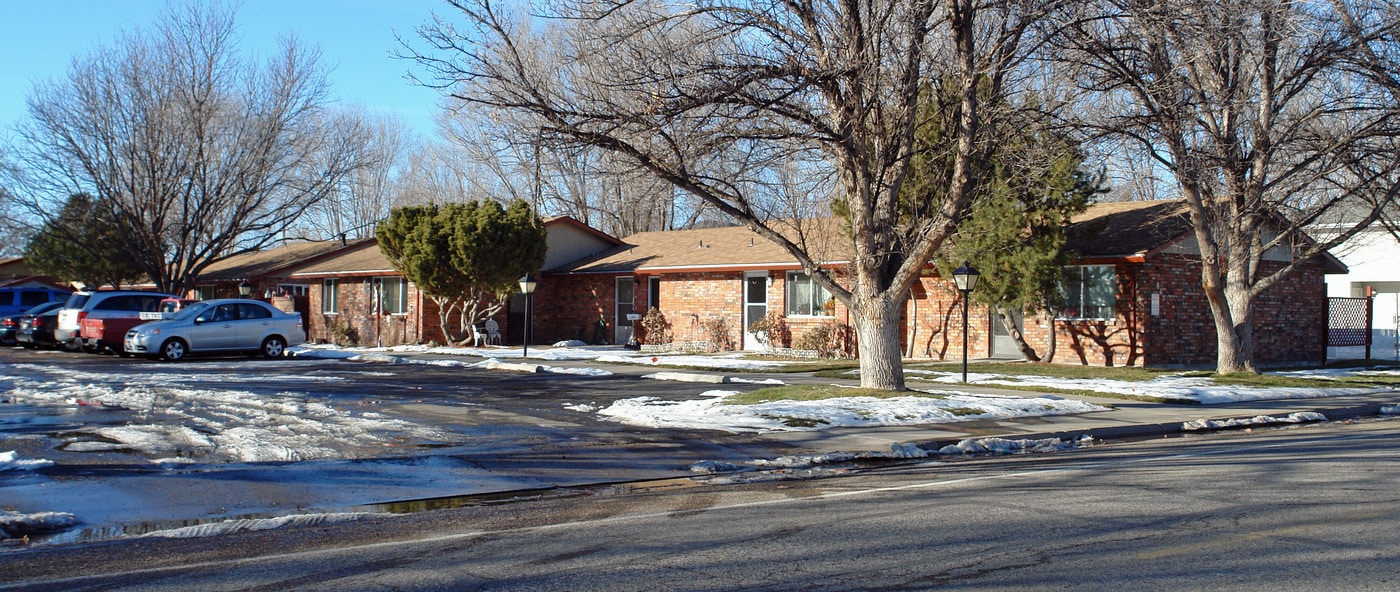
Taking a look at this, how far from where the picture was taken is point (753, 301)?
30.2 m

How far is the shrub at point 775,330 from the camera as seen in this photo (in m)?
28.8

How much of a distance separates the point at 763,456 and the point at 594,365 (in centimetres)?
1325

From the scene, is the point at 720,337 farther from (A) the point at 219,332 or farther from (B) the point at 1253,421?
(B) the point at 1253,421

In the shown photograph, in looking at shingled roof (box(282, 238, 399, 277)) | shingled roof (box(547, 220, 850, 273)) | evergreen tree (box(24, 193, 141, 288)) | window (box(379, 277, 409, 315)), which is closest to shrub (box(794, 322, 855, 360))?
shingled roof (box(547, 220, 850, 273))

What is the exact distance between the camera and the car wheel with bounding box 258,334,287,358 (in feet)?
86.8

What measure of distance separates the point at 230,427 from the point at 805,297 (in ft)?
60.2

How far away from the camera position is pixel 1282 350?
2792cm

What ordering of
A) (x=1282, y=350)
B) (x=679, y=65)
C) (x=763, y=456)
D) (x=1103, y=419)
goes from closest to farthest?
(x=763, y=456) < (x=679, y=65) < (x=1103, y=419) < (x=1282, y=350)

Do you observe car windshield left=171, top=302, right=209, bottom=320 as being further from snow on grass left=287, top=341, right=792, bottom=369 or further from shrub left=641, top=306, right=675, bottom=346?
shrub left=641, top=306, right=675, bottom=346

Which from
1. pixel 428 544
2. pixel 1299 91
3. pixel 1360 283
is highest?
pixel 1299 91

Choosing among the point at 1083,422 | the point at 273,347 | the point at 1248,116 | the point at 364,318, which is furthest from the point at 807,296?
the point at 364,318

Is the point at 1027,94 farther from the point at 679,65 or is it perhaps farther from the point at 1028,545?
the point at 1028,545

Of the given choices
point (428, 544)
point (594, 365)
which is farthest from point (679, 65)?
point (594, 365)

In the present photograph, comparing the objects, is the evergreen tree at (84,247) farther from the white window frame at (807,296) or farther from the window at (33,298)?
the white window frame at (807,296)
